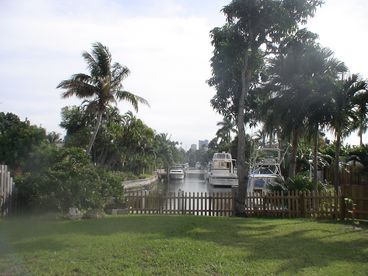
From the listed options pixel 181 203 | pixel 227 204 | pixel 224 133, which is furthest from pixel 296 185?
pixel 224 133

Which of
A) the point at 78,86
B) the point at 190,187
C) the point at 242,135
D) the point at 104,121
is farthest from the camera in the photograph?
the point at 190,187

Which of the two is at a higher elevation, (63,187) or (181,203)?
(63,187)

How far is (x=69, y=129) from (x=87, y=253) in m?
41.0

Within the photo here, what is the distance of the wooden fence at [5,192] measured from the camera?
47.3 feet

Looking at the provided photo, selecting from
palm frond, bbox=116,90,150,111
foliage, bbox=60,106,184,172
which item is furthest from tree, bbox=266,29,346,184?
foliage, bbox=60,106,184,172

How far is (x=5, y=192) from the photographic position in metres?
14.6

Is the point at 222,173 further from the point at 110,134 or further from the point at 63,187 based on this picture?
the point at 63,187

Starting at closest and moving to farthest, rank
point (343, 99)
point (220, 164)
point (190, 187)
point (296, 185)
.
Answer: point (296, 185), point (343, 99), point (220, 164), point (190, 187)

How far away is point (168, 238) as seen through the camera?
10.2 metres

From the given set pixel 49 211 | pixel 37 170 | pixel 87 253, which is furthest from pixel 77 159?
pixel 87 253

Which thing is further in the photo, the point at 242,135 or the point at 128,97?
the point at 128,97

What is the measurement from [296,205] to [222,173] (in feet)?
108

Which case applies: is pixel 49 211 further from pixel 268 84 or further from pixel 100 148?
pixel 100 148

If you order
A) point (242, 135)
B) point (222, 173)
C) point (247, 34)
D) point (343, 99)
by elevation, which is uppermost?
point (247, 34)
